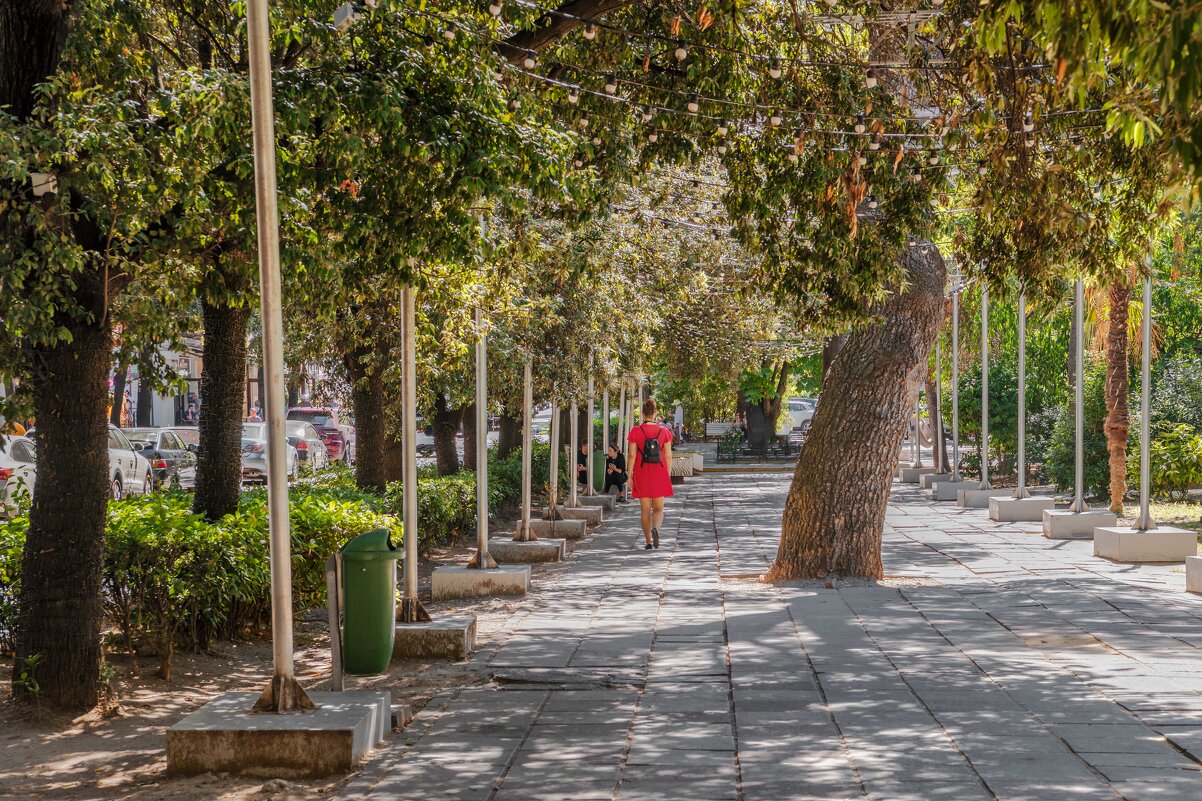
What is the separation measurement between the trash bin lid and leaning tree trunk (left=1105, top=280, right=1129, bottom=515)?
49.3ft

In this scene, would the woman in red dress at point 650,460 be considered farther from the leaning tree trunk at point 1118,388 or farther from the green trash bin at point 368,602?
the green trash bin at point 368,602

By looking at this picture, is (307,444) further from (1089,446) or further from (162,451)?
(1089,446)

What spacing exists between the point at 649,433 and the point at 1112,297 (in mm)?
8428

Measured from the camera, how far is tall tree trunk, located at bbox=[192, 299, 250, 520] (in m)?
11.0

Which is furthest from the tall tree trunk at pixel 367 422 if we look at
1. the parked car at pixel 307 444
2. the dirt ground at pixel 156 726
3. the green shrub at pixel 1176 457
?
the parked car at pixel 307 444

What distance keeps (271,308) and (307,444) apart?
1227 inches

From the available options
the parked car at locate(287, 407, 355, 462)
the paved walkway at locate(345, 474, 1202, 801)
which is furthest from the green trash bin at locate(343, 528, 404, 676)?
the parked car at locate(287, 407, 355, 462)

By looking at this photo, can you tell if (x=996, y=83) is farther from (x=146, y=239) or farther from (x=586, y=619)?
(x=146, y=239)

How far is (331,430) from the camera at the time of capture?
46.3 m

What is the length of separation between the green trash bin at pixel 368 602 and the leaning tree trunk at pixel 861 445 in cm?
591

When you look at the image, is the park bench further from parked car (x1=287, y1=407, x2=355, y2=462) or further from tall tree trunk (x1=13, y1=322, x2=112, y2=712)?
A: tall tree trunk (x1=13, y1=322, x2=112, y2=712)

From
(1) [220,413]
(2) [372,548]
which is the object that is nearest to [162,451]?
(1) [220,413]

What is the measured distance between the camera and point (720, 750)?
6.48m

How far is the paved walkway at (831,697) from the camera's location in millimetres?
5945
